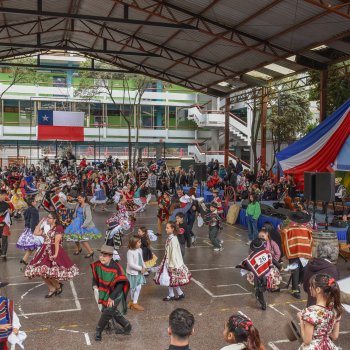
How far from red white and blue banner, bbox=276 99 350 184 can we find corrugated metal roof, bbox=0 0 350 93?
117 inches

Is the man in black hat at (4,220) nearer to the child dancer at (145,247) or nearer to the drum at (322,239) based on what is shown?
the child dancer at (145,247)

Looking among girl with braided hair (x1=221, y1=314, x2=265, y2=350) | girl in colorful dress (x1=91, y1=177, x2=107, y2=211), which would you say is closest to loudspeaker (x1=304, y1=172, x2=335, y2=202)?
girl with braided hair (x1=221, y1=314, x2=265, y2=350)

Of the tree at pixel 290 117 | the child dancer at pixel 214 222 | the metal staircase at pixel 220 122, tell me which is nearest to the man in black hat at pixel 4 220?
the child dancer at pixel 214 222

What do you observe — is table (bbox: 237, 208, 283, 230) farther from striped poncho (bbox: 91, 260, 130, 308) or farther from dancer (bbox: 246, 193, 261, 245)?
striped poncho (bbox: 91, 260, 130, 308)

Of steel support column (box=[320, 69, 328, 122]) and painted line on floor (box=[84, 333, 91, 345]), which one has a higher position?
steel support column (box=[320, 69, 328, 122])

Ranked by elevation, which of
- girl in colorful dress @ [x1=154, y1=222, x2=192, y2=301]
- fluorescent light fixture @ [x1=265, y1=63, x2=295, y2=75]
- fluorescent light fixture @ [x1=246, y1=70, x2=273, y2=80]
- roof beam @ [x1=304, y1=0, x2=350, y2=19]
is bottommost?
girl in colorful dress @ [x1=154, y1=222, x2=192, y2=301]

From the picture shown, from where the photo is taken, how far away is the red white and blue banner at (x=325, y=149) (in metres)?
12.2

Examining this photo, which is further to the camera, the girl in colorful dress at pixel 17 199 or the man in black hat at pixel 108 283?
the girl in colorful dress at pixel 17 199

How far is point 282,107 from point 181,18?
46.9 ft

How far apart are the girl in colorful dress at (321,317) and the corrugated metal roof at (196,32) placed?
1003 cm

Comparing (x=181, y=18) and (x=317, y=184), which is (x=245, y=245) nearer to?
(x=317, y=184)

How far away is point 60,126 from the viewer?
1258 inches

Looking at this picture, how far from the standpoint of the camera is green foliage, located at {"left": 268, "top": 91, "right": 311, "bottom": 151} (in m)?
30.2

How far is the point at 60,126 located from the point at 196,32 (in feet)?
51.4
